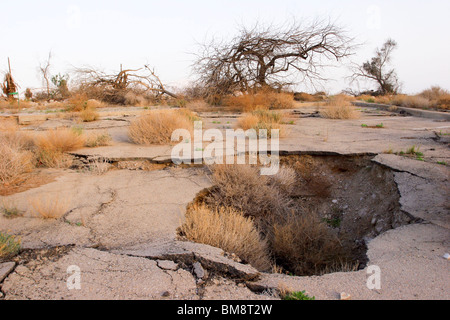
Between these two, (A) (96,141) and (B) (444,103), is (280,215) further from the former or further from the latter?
(B) (444,103)

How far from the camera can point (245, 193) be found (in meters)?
4.45

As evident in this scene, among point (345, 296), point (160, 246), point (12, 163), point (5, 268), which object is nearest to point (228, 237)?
point (160, 246)

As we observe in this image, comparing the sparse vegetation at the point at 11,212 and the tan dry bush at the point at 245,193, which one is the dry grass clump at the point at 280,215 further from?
the sparse vegetation at the point at 11,212

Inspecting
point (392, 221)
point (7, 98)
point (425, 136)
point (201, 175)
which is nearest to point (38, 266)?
point (201, 175)

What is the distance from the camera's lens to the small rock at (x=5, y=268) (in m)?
2.27

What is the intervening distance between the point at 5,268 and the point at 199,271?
1479mm

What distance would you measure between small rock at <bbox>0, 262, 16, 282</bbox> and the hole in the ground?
1.49 metres

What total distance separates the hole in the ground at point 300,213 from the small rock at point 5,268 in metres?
1.49

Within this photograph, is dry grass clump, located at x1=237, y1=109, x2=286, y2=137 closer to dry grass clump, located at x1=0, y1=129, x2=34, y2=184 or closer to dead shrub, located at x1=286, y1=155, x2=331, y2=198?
dead shrub, located at x1=286, y1=155, x2=331, y2=198

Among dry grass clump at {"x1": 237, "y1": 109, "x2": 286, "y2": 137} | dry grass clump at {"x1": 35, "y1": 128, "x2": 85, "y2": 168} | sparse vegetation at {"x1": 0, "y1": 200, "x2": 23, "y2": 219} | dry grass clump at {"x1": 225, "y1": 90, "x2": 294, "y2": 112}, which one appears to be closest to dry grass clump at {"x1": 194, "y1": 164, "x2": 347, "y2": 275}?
sparse vegetation at {"x1": 0, "y1": 200, "x2": 23, "y2": 219}

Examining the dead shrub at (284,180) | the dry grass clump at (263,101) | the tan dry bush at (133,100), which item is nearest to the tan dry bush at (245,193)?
the dead shrub at (284,180)
